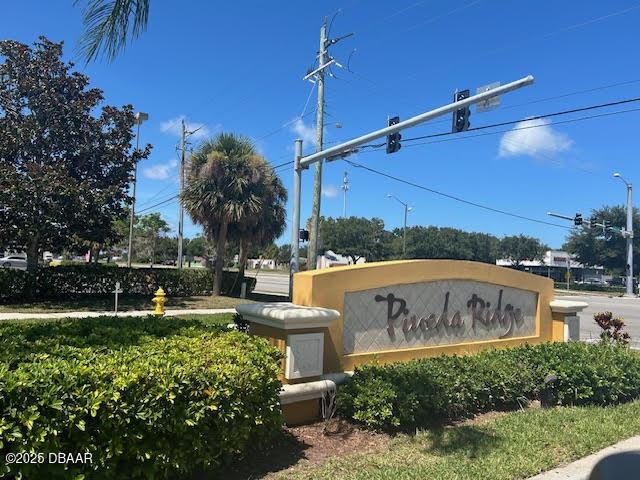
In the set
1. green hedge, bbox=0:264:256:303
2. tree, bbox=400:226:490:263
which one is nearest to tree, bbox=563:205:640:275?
tree, bbox=400:226:490:263

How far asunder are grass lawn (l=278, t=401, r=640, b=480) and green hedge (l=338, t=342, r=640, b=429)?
22 centimetres

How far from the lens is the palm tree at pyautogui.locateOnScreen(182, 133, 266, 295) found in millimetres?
21172

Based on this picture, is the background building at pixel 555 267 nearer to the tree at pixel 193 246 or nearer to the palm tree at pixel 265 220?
the tree at pixel 193 246

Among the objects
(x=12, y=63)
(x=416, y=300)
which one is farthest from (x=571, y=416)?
(x=12, y=63)

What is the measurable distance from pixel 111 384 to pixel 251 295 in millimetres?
21113

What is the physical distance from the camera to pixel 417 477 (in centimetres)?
398

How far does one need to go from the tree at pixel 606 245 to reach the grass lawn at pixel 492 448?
58782 millimetres

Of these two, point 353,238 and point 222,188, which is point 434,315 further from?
point 353,238

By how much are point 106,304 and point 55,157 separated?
5.26m

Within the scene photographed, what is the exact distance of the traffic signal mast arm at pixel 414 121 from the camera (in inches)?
465

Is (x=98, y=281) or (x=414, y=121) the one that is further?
(x=98, y=281)

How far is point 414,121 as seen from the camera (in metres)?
13.8

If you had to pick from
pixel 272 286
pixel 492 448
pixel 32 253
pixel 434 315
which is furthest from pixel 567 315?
pixel 272 286

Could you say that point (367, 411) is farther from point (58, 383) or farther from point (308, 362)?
point (58, 383)
